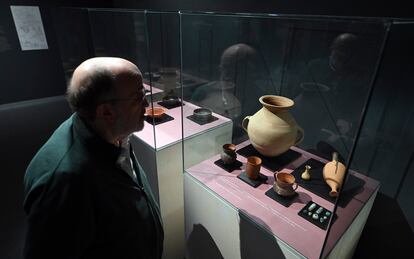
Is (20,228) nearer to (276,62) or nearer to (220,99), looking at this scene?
(220,99)

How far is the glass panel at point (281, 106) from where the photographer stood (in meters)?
0.93

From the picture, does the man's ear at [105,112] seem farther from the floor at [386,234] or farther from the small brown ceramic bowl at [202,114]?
the floor at [386,234]

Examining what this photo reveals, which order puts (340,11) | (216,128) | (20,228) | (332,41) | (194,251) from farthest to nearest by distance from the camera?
(20,228) → (216,128) → (194,251) → (340,11) → (332,41)

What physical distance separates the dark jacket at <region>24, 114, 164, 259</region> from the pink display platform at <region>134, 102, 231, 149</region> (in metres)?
0.62

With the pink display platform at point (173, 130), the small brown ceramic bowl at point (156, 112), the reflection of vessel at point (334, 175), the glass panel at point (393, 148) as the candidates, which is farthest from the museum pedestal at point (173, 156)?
the glass panel at point (393, 148)

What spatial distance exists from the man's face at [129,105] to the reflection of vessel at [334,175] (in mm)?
801

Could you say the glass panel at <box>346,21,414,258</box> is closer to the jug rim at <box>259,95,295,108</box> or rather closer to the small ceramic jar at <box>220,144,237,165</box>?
the jug rim at <box>259,95,295,108</box>

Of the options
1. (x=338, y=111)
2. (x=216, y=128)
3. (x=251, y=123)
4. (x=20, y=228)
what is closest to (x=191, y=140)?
(x=216, y=128)

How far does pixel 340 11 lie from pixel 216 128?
854mm

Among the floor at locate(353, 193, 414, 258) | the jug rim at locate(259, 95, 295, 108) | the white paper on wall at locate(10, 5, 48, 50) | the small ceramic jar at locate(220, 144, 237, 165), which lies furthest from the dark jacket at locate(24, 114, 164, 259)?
the white paper on wall at locate(10, 5, 48, 50)

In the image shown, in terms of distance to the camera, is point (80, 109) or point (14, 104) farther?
point (14, 104)

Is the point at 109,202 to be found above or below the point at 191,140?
above

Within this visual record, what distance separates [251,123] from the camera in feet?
→ 4.03

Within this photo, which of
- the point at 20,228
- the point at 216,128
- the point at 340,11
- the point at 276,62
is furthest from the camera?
the point at 20,228
